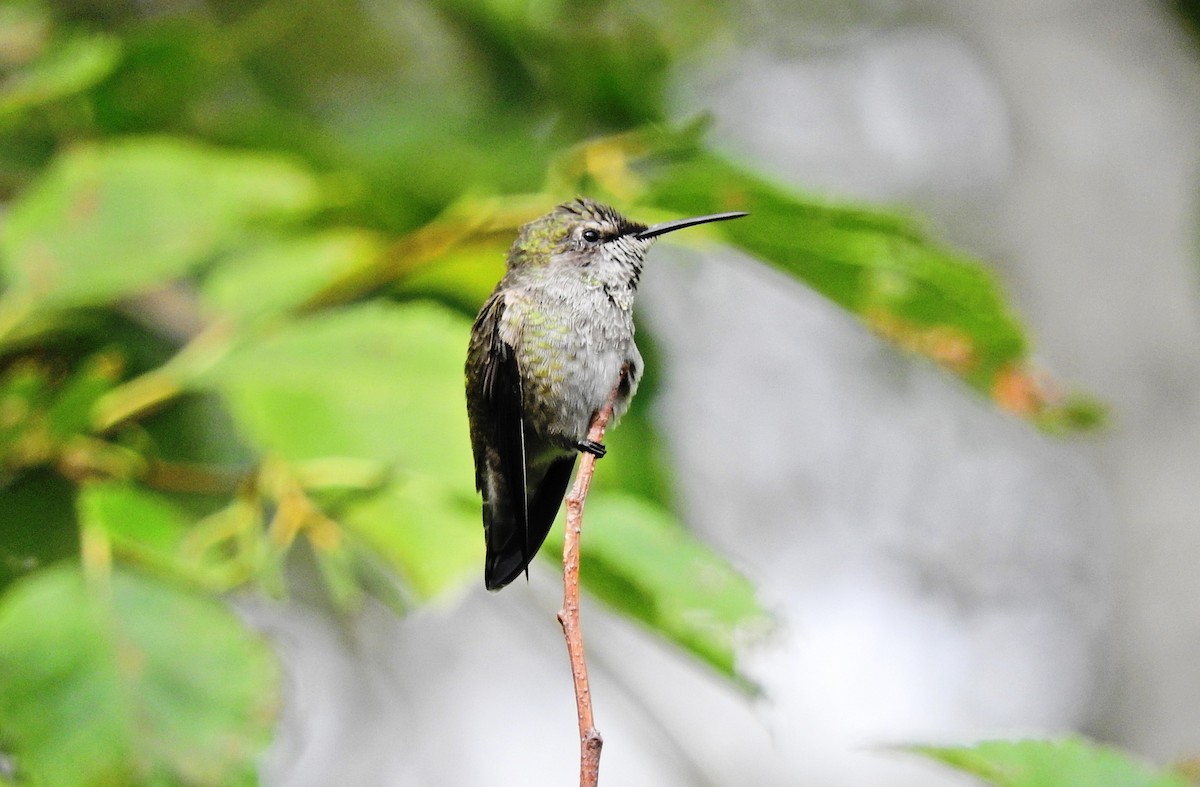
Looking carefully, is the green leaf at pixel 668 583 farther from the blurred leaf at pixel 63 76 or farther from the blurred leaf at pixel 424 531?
the blurred leaf at pixel 63 76

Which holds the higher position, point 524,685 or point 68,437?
point 524,685

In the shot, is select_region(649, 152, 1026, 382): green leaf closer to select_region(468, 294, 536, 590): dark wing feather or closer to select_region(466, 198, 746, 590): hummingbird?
select_region(466, 198, 746, 590): hummingbird

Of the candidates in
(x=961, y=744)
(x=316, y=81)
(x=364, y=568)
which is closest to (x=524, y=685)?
(x=316, y=81)

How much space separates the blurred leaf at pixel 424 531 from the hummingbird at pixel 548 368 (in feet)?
1.63

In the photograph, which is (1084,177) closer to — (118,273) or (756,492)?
(756,492)

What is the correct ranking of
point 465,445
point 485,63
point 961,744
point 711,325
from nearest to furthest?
1. point 961,744
2. point 465,445
3. point 485,63
4. point 711,325

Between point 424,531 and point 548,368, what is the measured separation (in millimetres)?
656

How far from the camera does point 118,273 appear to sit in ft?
6.87

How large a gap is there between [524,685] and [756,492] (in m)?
2.54

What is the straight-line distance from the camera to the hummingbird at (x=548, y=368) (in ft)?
3.44

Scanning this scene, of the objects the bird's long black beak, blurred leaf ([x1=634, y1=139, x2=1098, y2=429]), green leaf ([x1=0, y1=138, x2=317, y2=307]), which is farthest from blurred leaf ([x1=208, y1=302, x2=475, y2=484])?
Result: the bird's long black beak

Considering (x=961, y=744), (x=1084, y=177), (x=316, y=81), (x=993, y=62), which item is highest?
(x=993, y=62)

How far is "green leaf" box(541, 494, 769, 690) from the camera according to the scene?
1467 mm

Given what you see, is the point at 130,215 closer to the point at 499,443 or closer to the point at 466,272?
the point at 466,272
